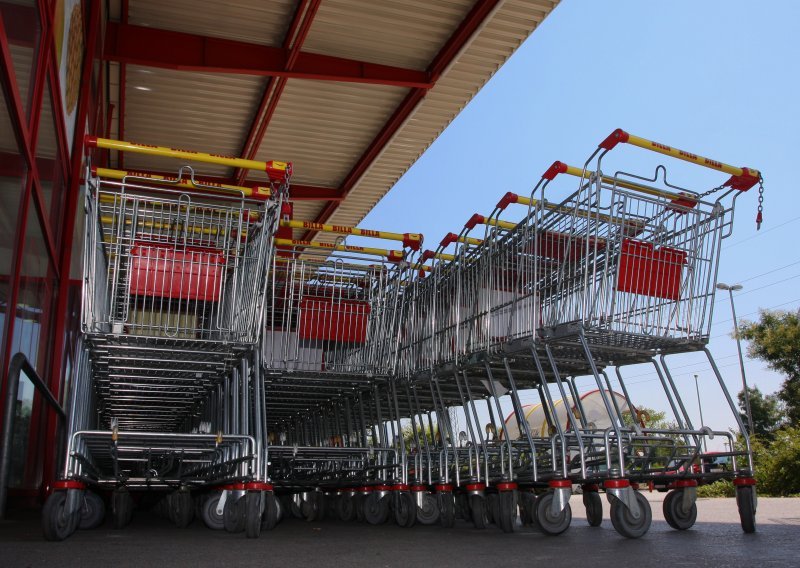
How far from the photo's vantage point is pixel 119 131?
10.8m

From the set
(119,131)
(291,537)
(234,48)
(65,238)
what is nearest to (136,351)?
(291,537)

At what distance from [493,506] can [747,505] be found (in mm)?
1446

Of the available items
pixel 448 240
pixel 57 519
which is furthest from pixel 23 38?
pixel 448 240

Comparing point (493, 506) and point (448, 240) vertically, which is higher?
point (448, 240)

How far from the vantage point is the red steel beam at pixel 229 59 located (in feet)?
26.4

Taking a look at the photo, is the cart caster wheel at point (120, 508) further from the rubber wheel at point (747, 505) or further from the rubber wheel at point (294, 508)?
the rubber wheel at point (747, 505)

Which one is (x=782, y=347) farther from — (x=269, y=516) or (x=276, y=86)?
(x=269, y=516)

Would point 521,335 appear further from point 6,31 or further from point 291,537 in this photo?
point 6,31

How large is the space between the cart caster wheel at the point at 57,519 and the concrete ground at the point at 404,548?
65 millimetres

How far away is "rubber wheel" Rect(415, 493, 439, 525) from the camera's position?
5129 mm

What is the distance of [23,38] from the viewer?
353 cm

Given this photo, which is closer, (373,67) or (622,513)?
(622,513)

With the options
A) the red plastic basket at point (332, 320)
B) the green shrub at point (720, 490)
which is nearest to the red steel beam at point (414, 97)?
the red plastic basket at point (332, 320)

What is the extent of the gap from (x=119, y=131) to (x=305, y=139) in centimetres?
256
